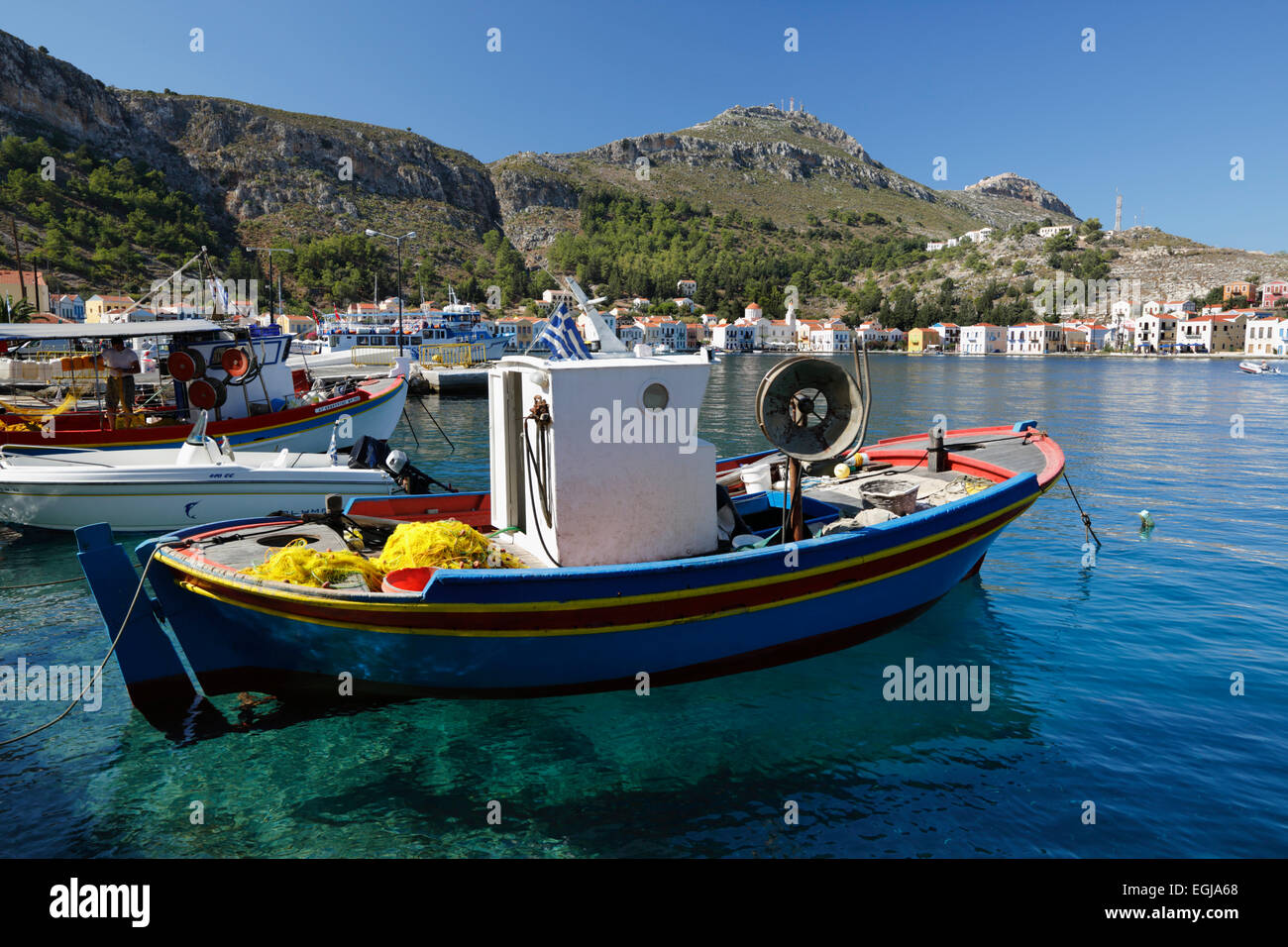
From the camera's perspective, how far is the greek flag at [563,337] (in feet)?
23.2

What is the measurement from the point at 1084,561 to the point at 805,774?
848cm

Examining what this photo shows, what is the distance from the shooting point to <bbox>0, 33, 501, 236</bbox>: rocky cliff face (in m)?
110

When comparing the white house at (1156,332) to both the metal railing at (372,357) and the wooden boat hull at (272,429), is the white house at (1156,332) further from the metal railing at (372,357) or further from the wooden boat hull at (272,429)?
the wooden boat hull at (272,429)

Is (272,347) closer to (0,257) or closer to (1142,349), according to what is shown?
(0,257)

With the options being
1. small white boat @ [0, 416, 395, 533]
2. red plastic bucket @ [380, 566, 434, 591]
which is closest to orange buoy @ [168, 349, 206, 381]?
small white boat @ [0, 416, 395, 533]

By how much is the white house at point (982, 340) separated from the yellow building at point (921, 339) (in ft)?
15.7

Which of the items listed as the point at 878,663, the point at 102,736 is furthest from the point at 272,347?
the point at 878,663

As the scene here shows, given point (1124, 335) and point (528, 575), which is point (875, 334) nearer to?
point (1124, 335)

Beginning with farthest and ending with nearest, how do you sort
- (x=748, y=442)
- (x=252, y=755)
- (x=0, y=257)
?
1. (x=0, y=257)
2. (x=748, y=442)
3. (x=252, y=755)

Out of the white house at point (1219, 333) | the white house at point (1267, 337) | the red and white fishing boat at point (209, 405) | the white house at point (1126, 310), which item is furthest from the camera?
the white house at point (1126, 310)

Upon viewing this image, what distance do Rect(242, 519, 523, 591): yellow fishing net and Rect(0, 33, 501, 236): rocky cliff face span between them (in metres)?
117

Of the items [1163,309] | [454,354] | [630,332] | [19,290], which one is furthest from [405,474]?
[1163,309]

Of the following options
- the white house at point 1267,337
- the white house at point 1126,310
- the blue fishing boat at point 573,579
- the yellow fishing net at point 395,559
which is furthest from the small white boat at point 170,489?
the white house at point 1126,310
